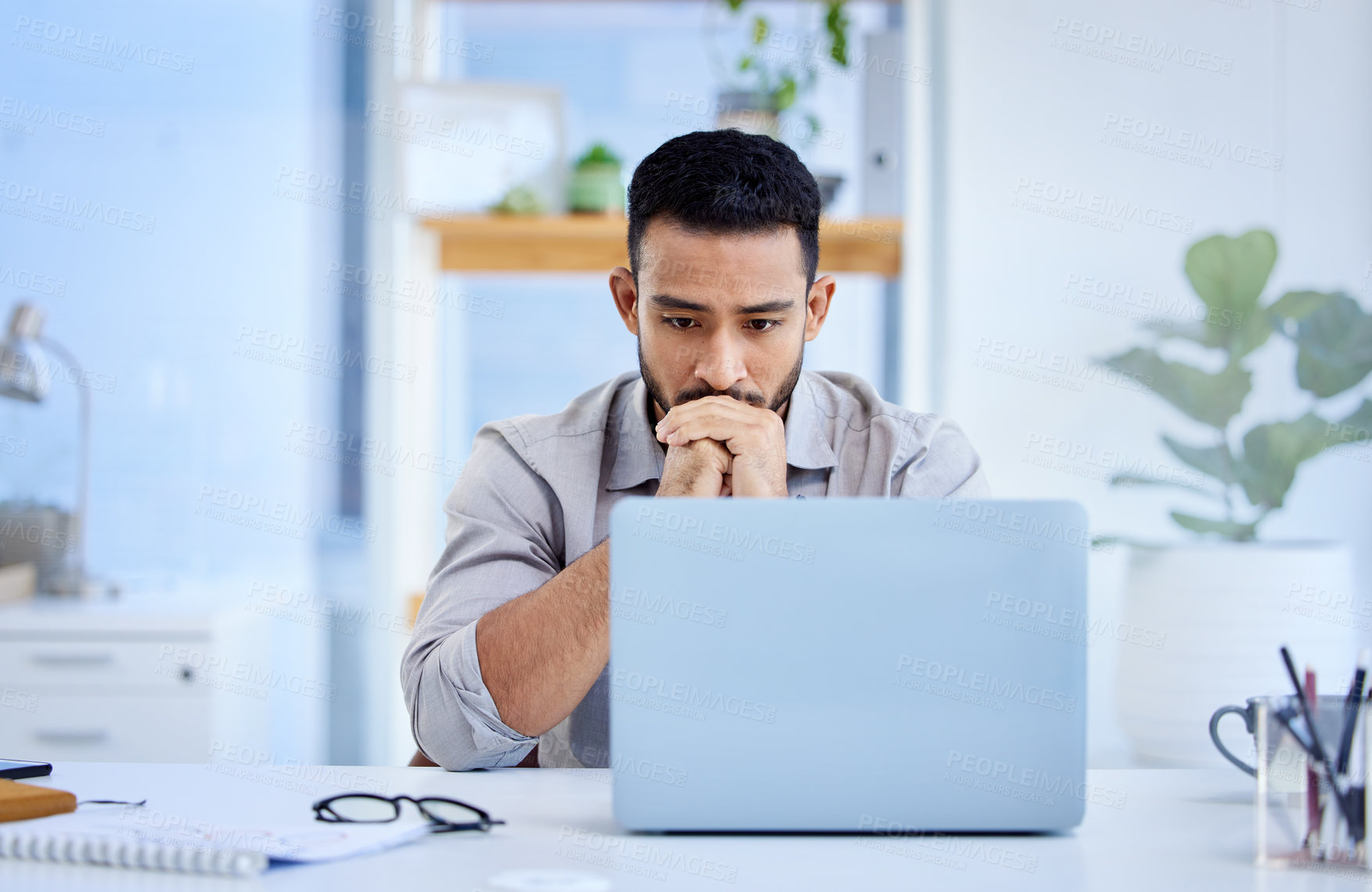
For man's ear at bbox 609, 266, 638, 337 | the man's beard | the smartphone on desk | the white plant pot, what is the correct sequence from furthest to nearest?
1. the white plant pot
2. man's ear at bbox 609, 266, 638, 337
3. the man's beard
4. the smartphone on desk

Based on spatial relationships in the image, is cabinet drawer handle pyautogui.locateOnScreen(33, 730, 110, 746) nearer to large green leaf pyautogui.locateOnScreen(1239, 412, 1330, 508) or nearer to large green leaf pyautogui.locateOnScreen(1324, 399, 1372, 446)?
large green leaf pyautogui.locateOnScreen(1239, 412, 1330, 508)

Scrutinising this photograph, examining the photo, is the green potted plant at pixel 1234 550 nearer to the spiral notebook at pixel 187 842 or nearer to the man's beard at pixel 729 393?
the man's beard at pixel 729 393

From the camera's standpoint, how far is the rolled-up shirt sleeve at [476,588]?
1072mm

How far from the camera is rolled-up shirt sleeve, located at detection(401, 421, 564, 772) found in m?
1.07

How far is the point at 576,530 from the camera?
1347mm

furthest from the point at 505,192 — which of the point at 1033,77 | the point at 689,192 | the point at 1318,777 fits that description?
the point at 1318,777

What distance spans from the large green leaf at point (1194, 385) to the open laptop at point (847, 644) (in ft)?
5.42

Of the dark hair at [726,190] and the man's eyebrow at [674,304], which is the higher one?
the dark hair at [726,190]

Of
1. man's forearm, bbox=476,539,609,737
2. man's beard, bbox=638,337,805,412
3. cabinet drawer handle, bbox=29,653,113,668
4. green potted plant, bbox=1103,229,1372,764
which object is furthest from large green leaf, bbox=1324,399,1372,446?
cabinet drawer handle, bbox=29,653,113,668

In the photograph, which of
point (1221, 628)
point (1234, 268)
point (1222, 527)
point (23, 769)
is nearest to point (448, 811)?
point (23, 769)

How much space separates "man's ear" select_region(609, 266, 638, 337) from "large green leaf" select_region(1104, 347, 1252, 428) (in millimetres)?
1237

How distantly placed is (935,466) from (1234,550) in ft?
3.28

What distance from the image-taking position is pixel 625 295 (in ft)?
4.86

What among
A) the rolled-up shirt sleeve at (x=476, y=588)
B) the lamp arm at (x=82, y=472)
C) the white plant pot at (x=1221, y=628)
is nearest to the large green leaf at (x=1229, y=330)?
the white plant pot at (x=1221, y=628)
